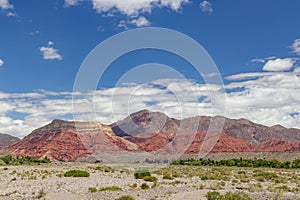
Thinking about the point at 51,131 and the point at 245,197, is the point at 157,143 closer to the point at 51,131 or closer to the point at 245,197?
the point at 51,131

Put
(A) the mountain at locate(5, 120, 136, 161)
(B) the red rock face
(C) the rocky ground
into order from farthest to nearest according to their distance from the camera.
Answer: (B) the red rock face, (A) the mountain at locate(5, 120, 136, 161), (C) the rocky ground

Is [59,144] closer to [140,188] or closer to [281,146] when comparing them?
[281,146]

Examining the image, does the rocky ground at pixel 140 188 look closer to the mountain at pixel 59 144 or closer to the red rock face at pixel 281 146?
the mountain at pixel 59 144

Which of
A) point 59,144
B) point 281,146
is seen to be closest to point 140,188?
point 59,144

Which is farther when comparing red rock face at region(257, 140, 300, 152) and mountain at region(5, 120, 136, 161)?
red rock face at region(257, 140, 300, 152)

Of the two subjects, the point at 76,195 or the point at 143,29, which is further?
the point at 143,29

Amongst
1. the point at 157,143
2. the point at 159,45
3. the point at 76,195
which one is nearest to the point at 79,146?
the point at 157,143

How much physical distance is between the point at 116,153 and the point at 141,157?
959cm

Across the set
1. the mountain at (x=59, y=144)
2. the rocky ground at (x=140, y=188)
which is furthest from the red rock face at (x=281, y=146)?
the rocky ground at (x=140, y=188)

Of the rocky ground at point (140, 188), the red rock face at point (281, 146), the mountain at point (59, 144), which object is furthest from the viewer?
the red rock face at point (281, 146)

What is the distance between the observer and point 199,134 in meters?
174

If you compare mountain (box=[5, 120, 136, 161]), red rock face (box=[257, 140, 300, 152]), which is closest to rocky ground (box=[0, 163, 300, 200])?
mountain (box=[5, 120, 136, 161])

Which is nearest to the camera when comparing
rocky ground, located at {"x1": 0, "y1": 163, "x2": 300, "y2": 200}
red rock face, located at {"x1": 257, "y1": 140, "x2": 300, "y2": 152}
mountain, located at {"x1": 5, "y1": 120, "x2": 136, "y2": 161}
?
rocky ground, located at {"x1": 0, "y1": 163, "x2": 300, "y2": 200}

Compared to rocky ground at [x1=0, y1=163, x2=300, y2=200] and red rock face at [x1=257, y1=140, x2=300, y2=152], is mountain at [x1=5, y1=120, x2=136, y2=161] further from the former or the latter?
rocky ground at [x1=0, y1=163, x2=300, y2=200]
